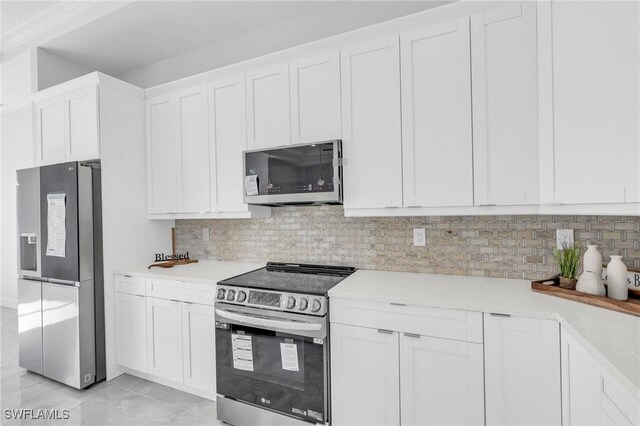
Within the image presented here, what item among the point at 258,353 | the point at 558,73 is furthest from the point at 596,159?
the point at 258,353

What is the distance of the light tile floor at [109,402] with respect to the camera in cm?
211

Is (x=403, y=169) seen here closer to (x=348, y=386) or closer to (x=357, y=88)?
(x=357, y=88)

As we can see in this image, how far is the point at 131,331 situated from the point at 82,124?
1.81 m

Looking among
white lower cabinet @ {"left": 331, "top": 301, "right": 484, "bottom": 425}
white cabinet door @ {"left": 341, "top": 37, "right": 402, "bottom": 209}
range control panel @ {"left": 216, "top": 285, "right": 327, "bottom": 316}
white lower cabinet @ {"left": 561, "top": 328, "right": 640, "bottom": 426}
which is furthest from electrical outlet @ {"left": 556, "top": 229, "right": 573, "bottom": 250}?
range control panel @ {"left": 216, "top": 285, "right": 327, "bottom": 316}

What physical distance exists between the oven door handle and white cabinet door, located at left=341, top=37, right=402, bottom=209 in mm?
818

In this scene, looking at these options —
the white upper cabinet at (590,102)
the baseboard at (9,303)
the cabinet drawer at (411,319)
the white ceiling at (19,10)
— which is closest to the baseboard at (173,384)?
the cabinet drawer at (411,319)

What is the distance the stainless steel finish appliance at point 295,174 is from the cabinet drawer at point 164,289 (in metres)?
0.83

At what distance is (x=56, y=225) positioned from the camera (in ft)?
8.32

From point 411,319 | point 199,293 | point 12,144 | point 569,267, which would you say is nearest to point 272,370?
point 199,293

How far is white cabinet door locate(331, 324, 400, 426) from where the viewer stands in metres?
1.70

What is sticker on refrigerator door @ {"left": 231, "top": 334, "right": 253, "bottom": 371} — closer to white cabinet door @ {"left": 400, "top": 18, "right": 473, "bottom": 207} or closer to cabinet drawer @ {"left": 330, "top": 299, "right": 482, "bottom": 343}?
cabinet drawer @ {"left": 330, "top": 299, "right": 482, "bottom": 343}

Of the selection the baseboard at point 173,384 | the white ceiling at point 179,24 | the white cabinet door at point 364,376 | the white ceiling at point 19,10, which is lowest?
the baseboard at point 173,384

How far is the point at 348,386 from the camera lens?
70.8 inches

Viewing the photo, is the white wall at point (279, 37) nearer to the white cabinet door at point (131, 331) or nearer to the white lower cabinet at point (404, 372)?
the white lower cabinet at point (404, 372)
